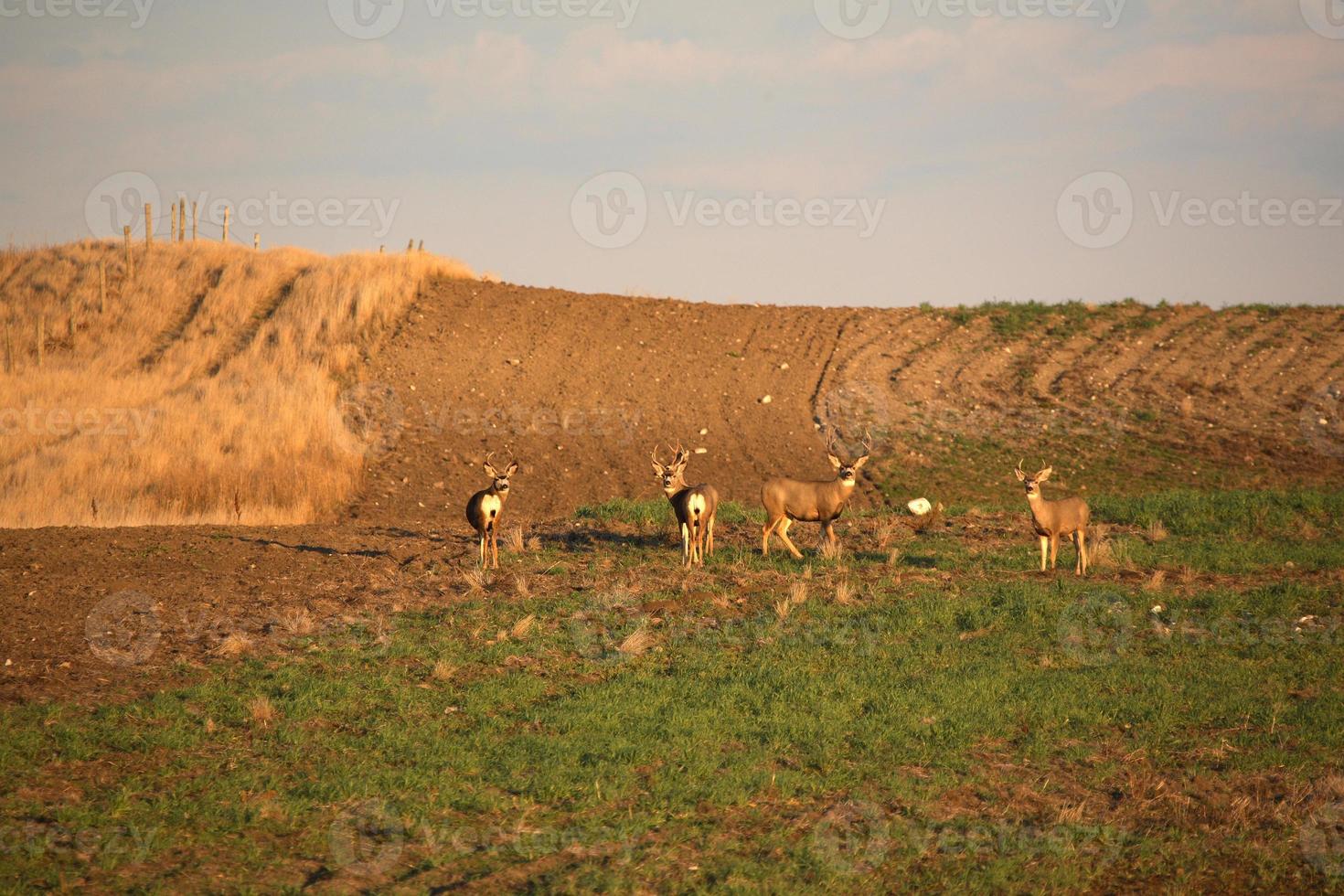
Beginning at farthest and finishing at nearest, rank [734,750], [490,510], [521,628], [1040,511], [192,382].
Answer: [192,382], [490,510], [1040,511], [521,628], [734,750]

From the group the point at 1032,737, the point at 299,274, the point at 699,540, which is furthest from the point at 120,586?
the point at 299,274

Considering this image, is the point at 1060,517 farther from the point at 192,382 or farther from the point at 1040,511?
the point at 192,382

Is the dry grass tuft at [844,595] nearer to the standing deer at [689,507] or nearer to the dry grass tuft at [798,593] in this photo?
the dry grass tuft at [798,593]

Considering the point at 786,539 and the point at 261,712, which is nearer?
the point at 261,712

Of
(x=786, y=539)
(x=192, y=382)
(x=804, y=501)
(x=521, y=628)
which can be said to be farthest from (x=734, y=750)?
(x=192, y=382)

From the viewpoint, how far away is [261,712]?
34.7 ft

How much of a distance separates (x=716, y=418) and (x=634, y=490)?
5815 mm

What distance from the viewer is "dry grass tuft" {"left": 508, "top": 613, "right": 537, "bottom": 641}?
1350 cm

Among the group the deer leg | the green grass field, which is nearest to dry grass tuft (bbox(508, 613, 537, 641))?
the green grass field

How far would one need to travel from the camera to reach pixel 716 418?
105 feet

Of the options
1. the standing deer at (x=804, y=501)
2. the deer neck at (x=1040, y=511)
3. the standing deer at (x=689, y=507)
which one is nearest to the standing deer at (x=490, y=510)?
the standing deer at (x=689, y=507)

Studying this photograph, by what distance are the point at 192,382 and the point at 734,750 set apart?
2804 cm

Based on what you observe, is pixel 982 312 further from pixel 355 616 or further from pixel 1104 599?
pixel 355 616

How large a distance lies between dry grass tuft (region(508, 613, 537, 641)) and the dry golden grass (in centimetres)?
1123
